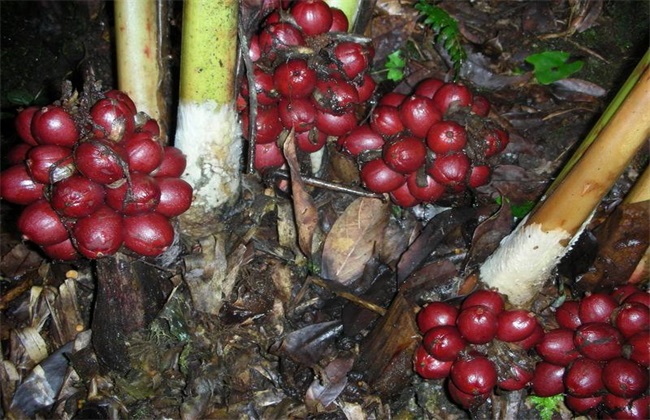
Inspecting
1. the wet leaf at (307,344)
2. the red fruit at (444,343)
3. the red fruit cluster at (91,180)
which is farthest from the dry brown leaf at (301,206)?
Answer: the red fruit at (444,343)

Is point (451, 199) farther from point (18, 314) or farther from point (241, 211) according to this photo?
point (18, 314)

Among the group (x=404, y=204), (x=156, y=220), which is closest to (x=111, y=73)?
(x=156, y=220)

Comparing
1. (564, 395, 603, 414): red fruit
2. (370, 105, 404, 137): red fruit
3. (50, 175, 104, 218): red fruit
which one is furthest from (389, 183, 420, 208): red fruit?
(50, 175, 104, 218): red fruit

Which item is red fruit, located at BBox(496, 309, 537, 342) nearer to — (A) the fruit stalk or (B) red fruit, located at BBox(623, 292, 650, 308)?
(A) the fruit stalk

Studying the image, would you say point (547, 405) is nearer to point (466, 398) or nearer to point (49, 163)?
point (466, 398)

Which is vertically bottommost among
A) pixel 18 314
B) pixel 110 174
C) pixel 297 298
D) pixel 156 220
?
pixel 18 314
